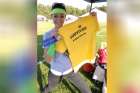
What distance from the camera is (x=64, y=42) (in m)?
1.47

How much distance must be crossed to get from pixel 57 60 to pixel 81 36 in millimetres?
164

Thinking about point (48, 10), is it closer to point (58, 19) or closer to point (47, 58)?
point (58, 19)

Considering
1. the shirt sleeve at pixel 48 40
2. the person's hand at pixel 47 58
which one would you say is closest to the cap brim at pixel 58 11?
the shirt sleeve at pixel 48 40

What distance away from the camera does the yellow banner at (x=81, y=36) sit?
1.47m

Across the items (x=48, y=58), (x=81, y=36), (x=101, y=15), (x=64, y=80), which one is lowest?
(x=64, y=80)

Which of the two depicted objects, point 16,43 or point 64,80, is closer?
point 16,43

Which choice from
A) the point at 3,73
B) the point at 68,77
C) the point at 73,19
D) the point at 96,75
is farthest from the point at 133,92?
the point at 3,73

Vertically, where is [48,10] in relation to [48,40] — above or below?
above

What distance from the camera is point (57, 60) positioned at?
1.50 meters

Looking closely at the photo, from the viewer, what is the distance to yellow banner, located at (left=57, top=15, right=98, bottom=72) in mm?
1470

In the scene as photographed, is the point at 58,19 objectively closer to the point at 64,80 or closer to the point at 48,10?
the point at 48,10

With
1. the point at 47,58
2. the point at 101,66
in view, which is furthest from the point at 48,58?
the point at 101,66

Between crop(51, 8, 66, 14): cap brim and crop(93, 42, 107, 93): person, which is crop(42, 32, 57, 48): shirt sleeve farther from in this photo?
crop(93, 42, 107, 93): person

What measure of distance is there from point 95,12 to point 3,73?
1.68 ft
